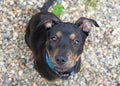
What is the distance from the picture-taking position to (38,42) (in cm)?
621

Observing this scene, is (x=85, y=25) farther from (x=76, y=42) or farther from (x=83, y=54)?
(x=83, y=54)

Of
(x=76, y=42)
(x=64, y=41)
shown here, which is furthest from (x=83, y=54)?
(x=64, y=41)

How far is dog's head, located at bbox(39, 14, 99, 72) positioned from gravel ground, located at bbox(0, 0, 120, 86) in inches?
45.6

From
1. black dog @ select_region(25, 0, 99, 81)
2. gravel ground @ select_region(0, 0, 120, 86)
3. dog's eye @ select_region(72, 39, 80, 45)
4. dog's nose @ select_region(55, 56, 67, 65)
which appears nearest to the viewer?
dog's nose @ select_region(55, 56, 67, 65)

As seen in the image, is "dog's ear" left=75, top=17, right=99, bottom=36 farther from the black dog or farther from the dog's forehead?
the dog's forehead

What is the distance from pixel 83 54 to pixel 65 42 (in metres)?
1.67

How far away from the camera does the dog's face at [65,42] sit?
524 cm

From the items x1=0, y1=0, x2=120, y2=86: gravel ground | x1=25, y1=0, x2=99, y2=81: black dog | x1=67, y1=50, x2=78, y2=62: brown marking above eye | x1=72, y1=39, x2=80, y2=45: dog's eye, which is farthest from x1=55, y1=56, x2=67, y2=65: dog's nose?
x1=0, y1=0, x2=120, y2=86: gravel ground

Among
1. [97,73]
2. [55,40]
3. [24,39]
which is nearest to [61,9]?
[24,39]

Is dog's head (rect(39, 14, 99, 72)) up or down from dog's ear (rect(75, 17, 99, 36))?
down

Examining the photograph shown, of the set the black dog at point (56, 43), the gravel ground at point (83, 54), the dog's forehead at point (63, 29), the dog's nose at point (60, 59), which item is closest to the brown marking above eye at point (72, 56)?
the black dog at point (56, 43)

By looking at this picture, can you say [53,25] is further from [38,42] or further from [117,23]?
[117,23]

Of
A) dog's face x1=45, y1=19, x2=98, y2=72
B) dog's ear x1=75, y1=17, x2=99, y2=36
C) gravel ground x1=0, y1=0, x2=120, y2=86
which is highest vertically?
dog's ear x1=75, y1=17, x2=99, y2=36

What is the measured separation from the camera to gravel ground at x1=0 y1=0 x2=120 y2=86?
6598mm
